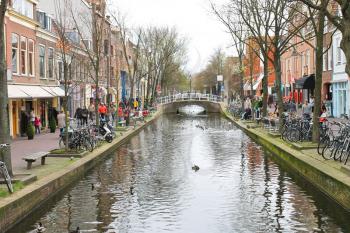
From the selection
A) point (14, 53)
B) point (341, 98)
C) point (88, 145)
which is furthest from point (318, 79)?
point (341, 98)

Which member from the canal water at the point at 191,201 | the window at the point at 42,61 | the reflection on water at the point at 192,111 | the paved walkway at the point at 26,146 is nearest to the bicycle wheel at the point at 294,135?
the canal water at the point at 191,201

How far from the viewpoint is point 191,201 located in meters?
14.0

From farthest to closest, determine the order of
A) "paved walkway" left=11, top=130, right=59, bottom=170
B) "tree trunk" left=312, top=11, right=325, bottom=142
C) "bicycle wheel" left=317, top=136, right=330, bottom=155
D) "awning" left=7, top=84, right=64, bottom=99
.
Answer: "awning" left=7, top=84, right=64, bottom=99, "tree trunk" left=312, top=11, right=325, bottom=142, "paved walkway" left=11, top=130, right=59, bottom=170, "bicycle wheel" left=317, top=136, right=330, bottom=155

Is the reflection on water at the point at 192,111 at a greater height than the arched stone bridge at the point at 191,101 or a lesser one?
lesser

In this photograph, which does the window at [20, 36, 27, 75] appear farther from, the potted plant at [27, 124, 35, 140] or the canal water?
the canal water

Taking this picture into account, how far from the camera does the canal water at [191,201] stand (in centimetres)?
1153

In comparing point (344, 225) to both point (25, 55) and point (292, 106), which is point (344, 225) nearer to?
point (25, 55)

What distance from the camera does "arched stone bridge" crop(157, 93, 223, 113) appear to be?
84.1 m

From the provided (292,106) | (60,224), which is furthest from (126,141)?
(60,224)

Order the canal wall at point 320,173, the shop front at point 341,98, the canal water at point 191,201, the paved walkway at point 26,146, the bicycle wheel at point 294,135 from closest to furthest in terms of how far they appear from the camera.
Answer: the canal water at point 191,201 → the canal wall at point 320,173 → the paved walkway at point 26,146 → the bicycle wheel at point 294,135 → the shop front at point 341,98

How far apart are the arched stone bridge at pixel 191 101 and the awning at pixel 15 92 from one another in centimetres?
5296

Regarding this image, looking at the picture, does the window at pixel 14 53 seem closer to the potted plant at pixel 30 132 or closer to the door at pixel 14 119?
the door at pixel 14 119

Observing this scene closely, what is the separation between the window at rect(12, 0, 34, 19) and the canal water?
1395 cm

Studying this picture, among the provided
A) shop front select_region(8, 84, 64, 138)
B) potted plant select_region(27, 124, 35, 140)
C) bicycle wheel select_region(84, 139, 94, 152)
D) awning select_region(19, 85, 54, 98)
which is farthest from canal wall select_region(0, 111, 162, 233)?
awning select_region(19, 85, 54, 98)
